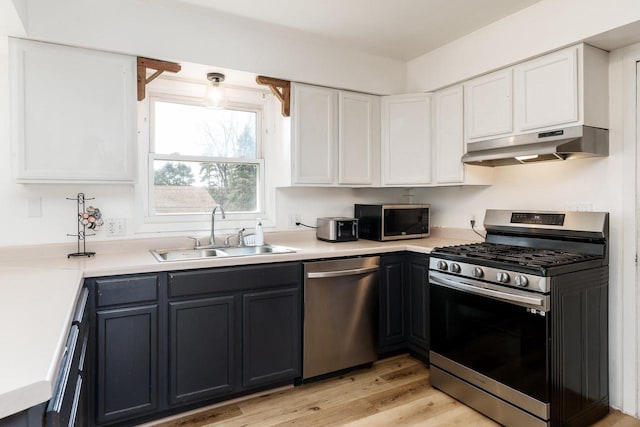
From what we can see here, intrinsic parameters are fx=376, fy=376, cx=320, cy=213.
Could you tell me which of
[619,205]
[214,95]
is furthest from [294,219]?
[619,205]

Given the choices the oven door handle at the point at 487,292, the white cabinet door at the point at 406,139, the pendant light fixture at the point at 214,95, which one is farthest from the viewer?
the white cabinet door at the point at 406,139

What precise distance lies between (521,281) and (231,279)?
164cm

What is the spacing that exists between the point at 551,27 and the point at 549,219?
48.0 inches

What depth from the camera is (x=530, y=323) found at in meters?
1.99

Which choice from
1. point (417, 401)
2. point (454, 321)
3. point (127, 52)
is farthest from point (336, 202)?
point (127, 52)

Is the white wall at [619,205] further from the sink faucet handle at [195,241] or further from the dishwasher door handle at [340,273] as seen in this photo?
the sink faucet handle at [195,241]

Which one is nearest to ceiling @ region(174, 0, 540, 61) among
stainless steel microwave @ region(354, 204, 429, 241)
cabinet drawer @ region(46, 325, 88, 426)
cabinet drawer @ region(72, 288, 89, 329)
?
stainless steel microwave @ region(354, 204, 429, 241)

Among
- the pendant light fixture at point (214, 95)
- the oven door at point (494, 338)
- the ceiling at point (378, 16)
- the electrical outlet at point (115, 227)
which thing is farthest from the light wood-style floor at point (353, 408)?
the ceiling at point (378, 16)

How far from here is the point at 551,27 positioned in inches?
92.7

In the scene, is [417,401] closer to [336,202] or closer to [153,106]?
[336,202]

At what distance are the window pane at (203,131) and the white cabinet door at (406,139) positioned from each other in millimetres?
1170

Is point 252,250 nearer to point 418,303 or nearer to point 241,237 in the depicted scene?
point 241,237

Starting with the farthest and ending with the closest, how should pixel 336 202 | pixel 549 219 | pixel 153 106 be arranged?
pixel 336 202 → pixel 153 106 → pixel 549 219

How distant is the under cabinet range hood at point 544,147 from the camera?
2.21 metres
